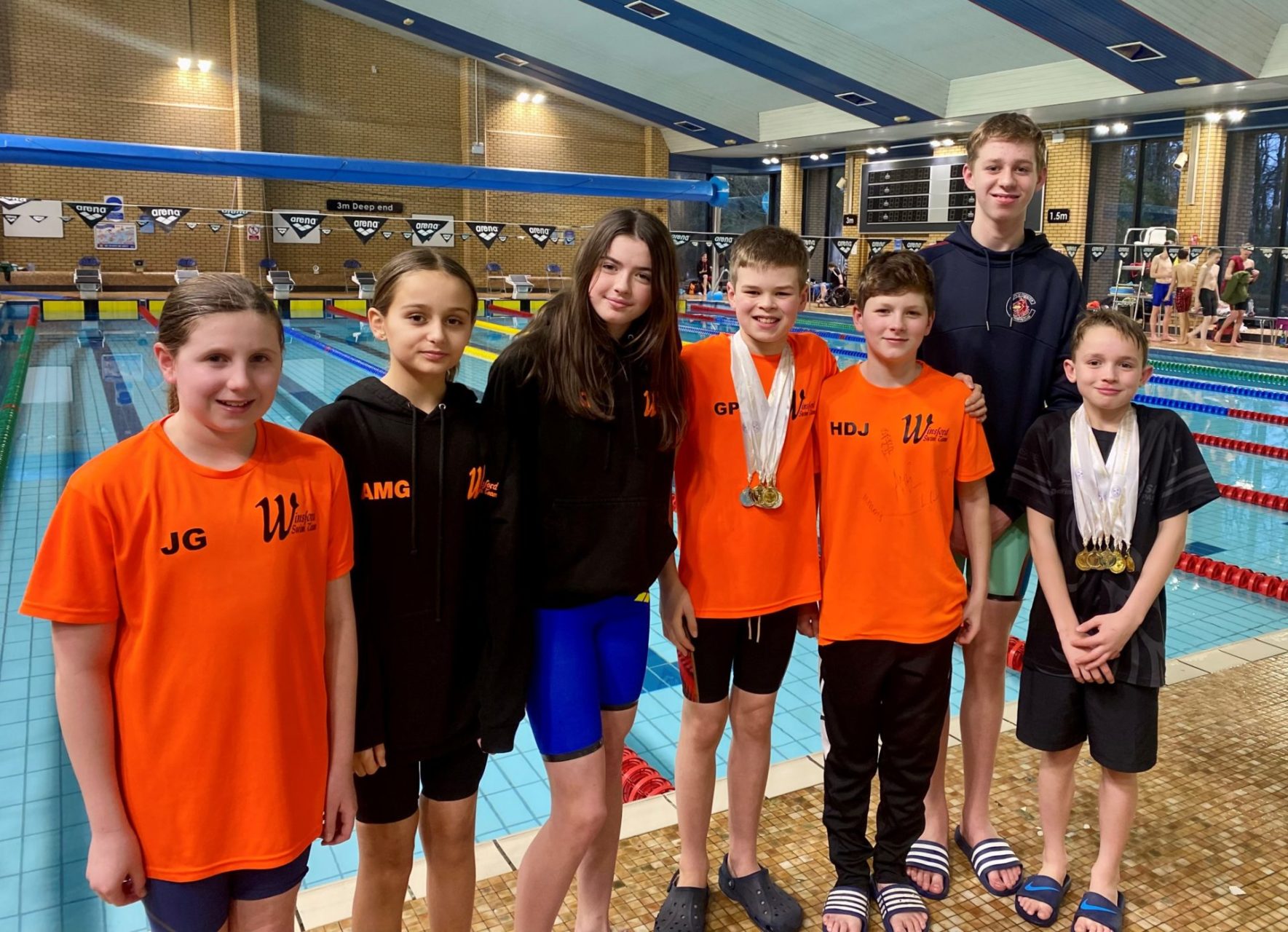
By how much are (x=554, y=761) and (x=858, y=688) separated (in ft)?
2.36

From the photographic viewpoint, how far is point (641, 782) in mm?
3068

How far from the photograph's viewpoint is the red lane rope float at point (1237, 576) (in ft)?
15.8

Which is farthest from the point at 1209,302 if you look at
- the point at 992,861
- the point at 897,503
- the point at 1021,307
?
the point at 897,503

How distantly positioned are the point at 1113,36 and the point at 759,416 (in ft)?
42.9

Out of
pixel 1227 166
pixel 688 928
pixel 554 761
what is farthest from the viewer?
pixel 1227 166

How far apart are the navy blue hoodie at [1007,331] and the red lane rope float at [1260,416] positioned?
26.9 feet

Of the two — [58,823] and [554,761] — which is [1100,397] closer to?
[554,761]

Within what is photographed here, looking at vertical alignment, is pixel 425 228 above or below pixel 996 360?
above

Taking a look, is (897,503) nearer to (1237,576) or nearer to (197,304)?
(197,304)

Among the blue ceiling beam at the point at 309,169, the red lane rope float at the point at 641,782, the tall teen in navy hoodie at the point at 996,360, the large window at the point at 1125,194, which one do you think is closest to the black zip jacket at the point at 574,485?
the tall teen in navy hoodie at the point at 996,360

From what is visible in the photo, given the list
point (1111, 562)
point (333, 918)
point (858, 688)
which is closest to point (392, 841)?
point (333, 918)

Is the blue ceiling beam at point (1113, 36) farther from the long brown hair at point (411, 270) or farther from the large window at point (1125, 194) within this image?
the long brown hair at point (411, 270)

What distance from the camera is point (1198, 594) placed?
16.0ft

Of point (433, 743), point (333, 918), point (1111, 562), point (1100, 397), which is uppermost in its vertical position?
point (1100, 397)
